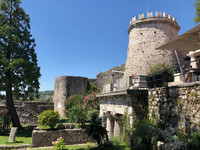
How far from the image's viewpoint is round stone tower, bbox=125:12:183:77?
48.5 feet

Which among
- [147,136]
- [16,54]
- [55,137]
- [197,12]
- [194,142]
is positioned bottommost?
[55,137]

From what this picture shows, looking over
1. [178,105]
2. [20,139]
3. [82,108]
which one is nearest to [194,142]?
[178,105]

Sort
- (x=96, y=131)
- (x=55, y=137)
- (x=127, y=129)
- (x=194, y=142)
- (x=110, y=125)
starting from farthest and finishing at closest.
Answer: (x=110, y=125) < (x=55, y=137) < (x=96, y=131) < (x=127, y=129) < (x=194, y=142)

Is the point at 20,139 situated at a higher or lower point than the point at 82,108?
lower

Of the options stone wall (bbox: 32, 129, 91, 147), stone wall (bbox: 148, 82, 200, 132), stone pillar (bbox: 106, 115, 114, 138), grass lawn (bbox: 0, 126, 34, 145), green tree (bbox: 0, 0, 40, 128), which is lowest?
grass lawn (bbox: 0, 126, 34, 145)

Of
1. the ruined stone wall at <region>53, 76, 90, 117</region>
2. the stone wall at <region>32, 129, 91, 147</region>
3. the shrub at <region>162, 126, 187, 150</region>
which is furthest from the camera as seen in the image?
the ruined stone wall at <region>53, 76, 90, 117</region>

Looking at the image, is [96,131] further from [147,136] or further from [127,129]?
[147,136]

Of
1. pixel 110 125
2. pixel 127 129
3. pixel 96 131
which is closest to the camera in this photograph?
pixel 127 129

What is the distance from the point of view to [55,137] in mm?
9523

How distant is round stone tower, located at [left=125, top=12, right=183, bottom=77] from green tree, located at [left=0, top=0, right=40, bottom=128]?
31.8 feet

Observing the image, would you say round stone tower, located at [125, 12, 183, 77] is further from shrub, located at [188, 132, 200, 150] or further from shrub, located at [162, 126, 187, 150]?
shrub, located at [188, 132, 200, 150]

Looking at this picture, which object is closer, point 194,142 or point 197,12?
point 194,142

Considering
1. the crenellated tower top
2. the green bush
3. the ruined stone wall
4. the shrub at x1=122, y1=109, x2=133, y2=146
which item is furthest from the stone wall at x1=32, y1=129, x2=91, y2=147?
the ruined stone wall

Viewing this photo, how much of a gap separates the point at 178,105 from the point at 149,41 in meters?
11.5
